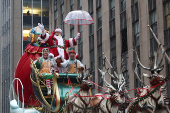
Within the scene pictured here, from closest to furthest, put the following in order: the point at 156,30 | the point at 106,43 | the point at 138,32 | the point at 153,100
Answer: the point at 153,100
the point at 156,30
the point at 138,32
the point at 106,43

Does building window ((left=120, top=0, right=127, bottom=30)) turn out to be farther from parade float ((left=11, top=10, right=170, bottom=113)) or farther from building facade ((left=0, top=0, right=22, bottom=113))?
building facade ((left=0, top=0, right=22, bottom=113))

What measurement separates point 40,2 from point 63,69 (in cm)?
4022

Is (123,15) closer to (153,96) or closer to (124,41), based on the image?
(124,41)

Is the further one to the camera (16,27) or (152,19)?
(16,27)

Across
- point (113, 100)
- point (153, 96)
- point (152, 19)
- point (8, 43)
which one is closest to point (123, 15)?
point (152, 19)

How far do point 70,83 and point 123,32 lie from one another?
590 inches

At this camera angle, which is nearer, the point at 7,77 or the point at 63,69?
the point at 63,69

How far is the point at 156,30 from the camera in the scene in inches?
1169

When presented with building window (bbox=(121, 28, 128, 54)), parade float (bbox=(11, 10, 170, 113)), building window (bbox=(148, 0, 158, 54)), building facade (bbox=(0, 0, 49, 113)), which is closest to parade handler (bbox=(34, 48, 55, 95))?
parade float (bbox=(11, 10, 170, 113))

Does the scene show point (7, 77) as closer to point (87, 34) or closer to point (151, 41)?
point (87, 34)

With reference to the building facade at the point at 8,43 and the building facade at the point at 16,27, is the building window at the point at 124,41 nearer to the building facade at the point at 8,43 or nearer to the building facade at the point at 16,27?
the building facade at the point at 16,27

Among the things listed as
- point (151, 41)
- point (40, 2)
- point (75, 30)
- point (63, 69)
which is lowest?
point (63, 69)

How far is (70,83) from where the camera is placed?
67.3 ft

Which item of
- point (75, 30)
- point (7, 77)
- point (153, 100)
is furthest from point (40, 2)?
point (153, 100)
